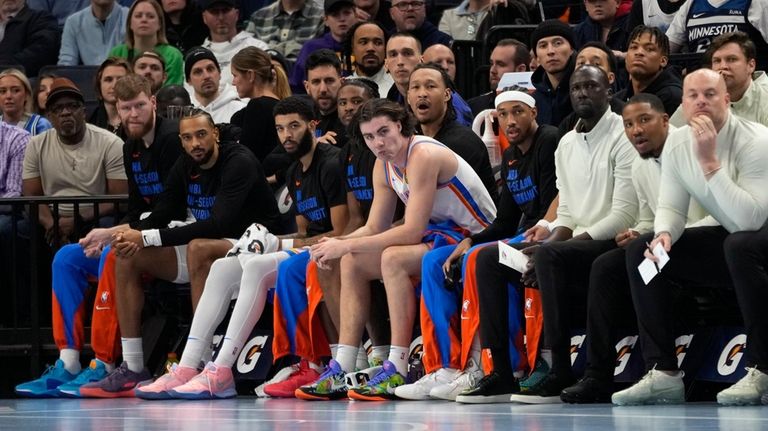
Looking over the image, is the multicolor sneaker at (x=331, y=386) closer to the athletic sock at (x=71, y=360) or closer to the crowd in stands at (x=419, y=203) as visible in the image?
the crowd in stands at (x=419, y=203)

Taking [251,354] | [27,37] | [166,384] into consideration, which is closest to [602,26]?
[251,354]

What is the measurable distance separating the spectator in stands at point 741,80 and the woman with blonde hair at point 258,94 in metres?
3.57

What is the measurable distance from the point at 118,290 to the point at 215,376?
43.0 inches

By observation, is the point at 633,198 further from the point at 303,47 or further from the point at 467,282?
the point at 303,47

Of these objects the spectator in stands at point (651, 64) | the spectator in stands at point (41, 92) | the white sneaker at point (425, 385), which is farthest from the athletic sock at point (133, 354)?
the spectator in stands at point (651, 64)

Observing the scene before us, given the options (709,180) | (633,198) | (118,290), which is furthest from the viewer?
(118,290)

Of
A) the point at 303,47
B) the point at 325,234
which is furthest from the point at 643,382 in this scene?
the point at 303,47

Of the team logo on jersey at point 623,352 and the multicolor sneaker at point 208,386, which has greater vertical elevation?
the team logo on jersey at point 623,352

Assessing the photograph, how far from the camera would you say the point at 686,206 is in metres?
7.35

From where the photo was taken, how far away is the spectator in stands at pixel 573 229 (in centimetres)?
755

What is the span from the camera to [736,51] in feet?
26.4

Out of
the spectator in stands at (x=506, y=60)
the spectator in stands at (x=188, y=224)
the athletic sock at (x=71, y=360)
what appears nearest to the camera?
the spectator in stands at (x=188, y=224)

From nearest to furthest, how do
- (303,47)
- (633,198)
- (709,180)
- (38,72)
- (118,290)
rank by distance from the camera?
1. (709,180)
2. (633,198)
3. (118,290)
4. (303,47)
5. (38,72)

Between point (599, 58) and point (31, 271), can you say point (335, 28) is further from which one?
point (599, 58)
